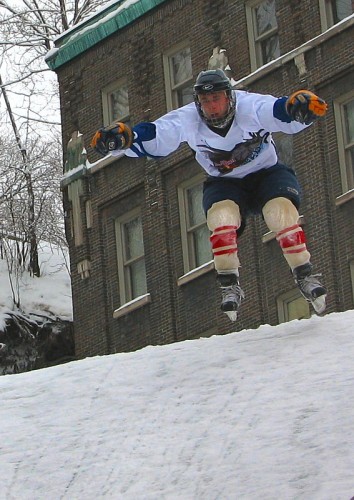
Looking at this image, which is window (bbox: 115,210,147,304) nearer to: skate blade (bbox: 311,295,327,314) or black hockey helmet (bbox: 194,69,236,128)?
skate blade (bbox: 311,295,327,314)

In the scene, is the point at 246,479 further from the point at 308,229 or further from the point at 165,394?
the point at 308,229

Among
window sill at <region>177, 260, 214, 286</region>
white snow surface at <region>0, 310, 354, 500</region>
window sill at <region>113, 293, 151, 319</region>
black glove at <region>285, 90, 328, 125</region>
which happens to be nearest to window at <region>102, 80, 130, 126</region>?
window sill at <region>113, 293, 151, 319</region>

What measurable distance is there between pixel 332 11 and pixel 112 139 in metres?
16.1

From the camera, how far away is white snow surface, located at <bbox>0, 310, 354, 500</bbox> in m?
11.2

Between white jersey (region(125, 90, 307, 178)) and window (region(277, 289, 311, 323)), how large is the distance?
14.1 meters

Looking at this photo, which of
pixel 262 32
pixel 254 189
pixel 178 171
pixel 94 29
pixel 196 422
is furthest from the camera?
pixel 94 29

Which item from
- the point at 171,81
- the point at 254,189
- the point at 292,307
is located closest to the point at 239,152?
the point at 254,189

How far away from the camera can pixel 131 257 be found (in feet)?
109

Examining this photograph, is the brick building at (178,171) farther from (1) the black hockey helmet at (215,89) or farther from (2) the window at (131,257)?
(1) the black hockey helmet at (215,89)

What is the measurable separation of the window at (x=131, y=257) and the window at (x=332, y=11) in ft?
18.0

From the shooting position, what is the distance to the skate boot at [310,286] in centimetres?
1452

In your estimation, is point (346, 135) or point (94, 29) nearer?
point (346, 135)

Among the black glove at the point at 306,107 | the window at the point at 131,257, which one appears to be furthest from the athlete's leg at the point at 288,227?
the window at the point at 131,257

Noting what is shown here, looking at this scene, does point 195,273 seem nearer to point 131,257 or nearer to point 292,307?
point 131,257
